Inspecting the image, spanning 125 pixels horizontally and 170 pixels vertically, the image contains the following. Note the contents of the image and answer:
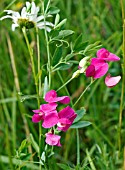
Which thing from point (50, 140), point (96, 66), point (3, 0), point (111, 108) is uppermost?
point (3, 0)

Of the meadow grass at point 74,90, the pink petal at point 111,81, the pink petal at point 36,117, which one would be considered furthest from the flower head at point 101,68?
the meadow grass at point 74,90

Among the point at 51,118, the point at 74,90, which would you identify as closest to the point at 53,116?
the point at 51,118

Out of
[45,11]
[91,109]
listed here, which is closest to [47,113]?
[45,11]

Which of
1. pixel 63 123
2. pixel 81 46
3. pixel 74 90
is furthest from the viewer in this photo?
pixel 74 90

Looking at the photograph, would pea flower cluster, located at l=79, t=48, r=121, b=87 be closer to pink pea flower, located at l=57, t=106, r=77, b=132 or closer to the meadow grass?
pink pea flower, located at l=57, t=106, r=77, b=132

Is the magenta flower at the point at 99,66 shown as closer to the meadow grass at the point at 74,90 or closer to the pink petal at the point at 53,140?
the pink petal at the point at 53,140

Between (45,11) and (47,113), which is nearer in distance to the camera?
(47,113)

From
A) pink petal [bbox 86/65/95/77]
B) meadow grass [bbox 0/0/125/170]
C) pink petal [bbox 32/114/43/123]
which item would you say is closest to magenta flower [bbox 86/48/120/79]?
pink petal [bbox 86/65/95/77]

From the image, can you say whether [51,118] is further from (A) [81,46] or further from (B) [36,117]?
(A) [81,46]

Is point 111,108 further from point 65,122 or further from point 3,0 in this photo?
point 65,122
